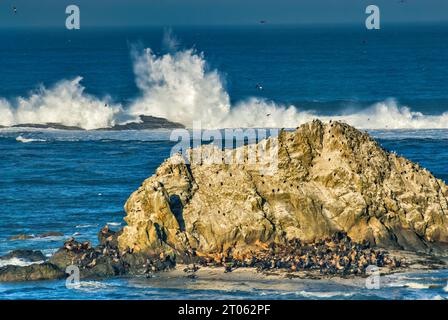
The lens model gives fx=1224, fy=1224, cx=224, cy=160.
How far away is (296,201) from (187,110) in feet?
191

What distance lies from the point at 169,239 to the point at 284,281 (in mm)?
5631

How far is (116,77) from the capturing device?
146625 mm

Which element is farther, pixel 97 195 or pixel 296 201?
pixel 97 195

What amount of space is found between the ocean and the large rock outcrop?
343 cm

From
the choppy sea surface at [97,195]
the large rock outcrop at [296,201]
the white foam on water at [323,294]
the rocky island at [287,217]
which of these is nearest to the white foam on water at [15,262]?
the rocky island at [287,217]

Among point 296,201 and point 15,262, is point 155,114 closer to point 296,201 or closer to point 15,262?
point 296,201

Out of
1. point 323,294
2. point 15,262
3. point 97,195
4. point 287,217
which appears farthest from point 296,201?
point 97,195

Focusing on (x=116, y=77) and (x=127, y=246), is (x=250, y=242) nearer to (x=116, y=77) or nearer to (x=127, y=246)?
(x=127, y=246)

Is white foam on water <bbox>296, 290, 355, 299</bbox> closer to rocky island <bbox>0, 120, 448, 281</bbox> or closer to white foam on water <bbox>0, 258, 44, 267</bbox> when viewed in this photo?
rocky island <bbox>0, 120, 448, 281</bbox>

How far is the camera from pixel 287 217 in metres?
48.2

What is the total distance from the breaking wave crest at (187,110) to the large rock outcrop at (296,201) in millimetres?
45649

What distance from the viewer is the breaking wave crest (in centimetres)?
9988

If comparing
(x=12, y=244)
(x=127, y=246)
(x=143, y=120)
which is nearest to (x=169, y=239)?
(x=127, y=246)

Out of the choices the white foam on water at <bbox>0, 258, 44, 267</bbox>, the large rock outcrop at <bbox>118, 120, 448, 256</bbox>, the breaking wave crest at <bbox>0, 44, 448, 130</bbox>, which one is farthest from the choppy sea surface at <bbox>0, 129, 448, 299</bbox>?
the breaking wave crest at <bbox>0, 44, 448, 130</bbox>
